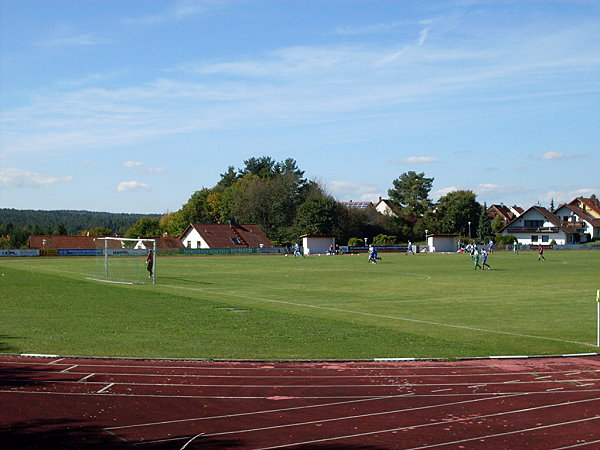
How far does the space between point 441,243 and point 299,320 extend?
8970 centimetres

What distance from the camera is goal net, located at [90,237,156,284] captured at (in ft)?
129

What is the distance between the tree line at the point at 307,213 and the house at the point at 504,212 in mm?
Result: 25190

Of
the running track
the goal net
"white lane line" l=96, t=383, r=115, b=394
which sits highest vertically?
the goal net

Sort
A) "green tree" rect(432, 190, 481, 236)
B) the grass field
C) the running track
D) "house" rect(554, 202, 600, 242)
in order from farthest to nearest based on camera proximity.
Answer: "house" rect(554, 202, 600, 242), "green tree" rect(432, 190, 481, 236), the grass field, the running track

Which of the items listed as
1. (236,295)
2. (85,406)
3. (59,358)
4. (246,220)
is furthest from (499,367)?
(246,220)

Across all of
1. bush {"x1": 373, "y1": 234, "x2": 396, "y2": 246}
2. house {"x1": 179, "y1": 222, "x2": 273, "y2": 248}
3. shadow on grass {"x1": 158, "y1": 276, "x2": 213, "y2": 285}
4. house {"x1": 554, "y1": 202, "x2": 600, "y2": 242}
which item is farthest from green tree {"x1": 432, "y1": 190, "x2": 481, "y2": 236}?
shadow on grass {"x1": 158, "y1": 276, "x2": 213, "y2": 285}

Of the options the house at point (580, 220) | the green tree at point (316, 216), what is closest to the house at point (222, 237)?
the green tree at point (316, 216)

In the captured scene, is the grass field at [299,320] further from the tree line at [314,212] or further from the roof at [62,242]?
the tree line at [314,212]

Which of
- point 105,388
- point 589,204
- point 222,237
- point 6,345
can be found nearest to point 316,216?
point 222,237

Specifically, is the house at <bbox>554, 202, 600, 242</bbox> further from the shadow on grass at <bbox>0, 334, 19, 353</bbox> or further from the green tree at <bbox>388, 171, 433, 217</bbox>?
the shadow on grass at <bbox>0, 334, 19, 353</bbox>

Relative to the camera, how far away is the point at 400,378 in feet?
39.0

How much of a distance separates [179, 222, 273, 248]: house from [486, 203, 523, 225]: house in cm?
7141

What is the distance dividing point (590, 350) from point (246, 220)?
112553mm

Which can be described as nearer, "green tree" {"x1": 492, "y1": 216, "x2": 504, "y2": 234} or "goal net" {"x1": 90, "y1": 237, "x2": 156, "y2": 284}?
"goal net" {"x1": 90, "y1": 237, "x2": 156, "y2": 284}
